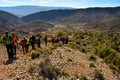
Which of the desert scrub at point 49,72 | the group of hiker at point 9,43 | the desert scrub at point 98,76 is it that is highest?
the group of hiker at point 9,43

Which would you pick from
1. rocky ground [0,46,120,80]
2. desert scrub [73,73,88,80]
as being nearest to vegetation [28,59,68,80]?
rocky ground [0,46,120,80]

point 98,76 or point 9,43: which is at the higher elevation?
point 9,43

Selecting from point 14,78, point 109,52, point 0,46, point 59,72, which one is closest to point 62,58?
point 59,72

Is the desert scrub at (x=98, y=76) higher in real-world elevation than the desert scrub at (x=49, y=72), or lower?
lower

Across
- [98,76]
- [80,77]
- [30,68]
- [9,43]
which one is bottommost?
[98,76]

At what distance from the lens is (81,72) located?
14891mm

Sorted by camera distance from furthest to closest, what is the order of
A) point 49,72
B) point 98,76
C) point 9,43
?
point 9,43 → point 98,76 → point 49,72

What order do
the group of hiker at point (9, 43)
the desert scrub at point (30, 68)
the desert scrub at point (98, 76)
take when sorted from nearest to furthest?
the desert scrub at point (30, 68)
the desert scrub at point (98, 76)
the group of hiker at point (9, 43)

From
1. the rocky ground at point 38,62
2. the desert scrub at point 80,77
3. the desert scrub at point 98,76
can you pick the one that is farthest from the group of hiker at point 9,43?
the desert scrub at point 98,76

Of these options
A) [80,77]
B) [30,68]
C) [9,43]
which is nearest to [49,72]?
[30,68]

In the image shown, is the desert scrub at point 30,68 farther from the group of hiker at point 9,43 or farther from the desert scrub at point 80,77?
the group of hiker at point 9,43

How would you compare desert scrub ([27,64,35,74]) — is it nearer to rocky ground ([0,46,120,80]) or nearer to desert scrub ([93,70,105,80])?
rocky ground ([0,46,120,80])

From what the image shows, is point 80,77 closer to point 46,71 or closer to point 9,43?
point 46,71

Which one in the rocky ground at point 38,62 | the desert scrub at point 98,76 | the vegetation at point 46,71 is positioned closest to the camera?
the rocky ground at point 38,62
